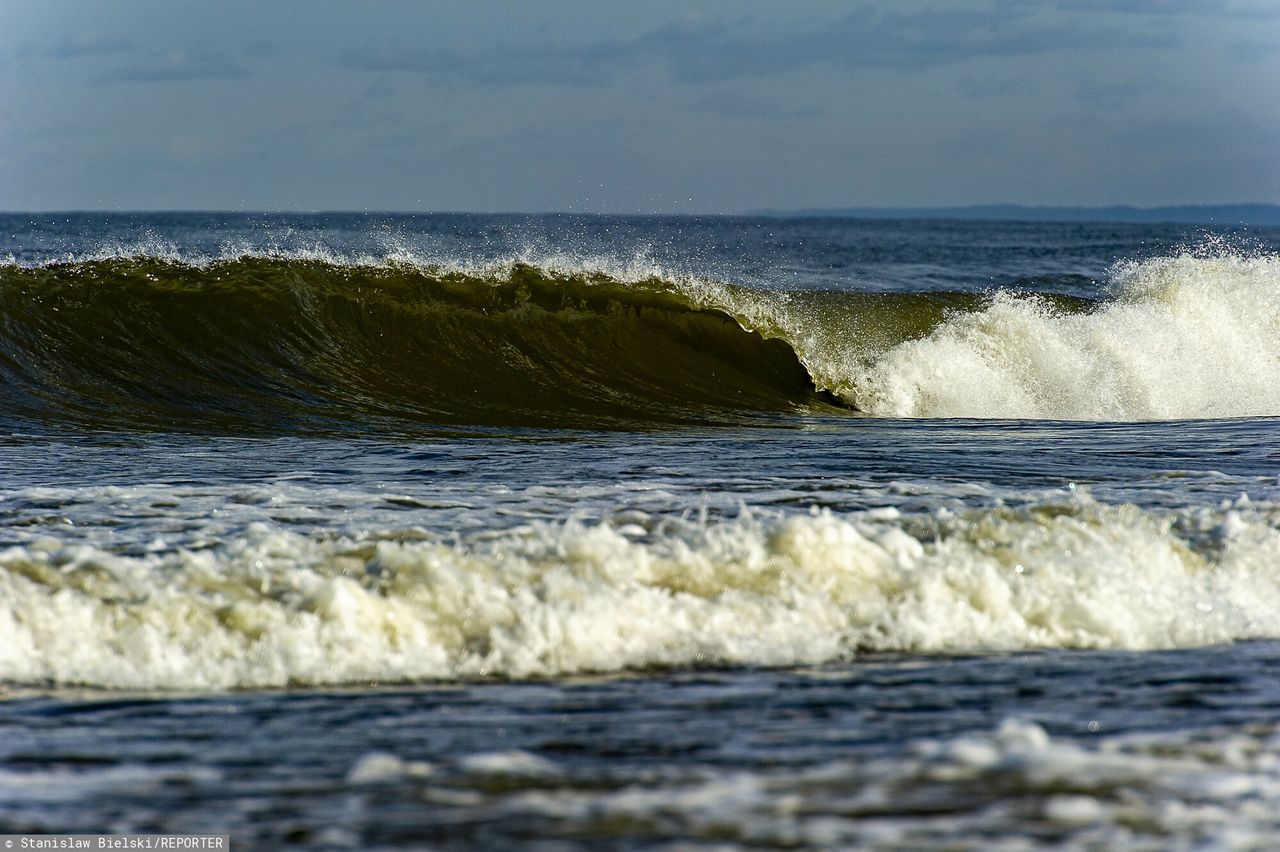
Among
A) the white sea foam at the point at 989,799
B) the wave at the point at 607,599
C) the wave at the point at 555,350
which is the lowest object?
the white sea foam at the point at 989,799

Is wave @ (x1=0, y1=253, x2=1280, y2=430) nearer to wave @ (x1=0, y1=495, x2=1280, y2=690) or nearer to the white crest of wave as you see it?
the white crest of wave

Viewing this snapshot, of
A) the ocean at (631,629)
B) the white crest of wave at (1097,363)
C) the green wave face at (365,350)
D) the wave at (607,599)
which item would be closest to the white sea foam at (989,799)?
the ocean at (631,629)

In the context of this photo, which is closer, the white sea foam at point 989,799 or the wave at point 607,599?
the white sea foam at point 989,799

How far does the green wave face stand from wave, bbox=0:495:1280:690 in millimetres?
5161

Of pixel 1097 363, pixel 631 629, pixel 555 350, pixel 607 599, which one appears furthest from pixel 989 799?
pixel 1097 363

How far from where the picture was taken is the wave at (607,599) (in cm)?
457

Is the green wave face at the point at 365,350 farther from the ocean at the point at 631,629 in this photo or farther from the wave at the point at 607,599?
the wave at the point at 607,599

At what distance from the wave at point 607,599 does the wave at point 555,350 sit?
5383 millimetres

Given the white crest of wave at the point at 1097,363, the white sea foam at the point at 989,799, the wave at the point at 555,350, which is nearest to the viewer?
the white sea foam at the point at 989,799

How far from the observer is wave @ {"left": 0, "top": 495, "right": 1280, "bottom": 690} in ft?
15.0

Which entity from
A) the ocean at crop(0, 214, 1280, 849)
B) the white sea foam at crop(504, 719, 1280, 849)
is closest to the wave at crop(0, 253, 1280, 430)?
the ocean at crop(0, 214, 1280, 849)

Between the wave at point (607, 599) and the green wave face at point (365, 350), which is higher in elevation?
the green wave face at point (365, 350)

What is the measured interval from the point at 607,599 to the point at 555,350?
8.87m

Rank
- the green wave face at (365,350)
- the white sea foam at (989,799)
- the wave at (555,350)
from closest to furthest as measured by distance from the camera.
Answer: the white sea foam at (989,799) < the green wave face at (365,350) < the wave at (555,350)
